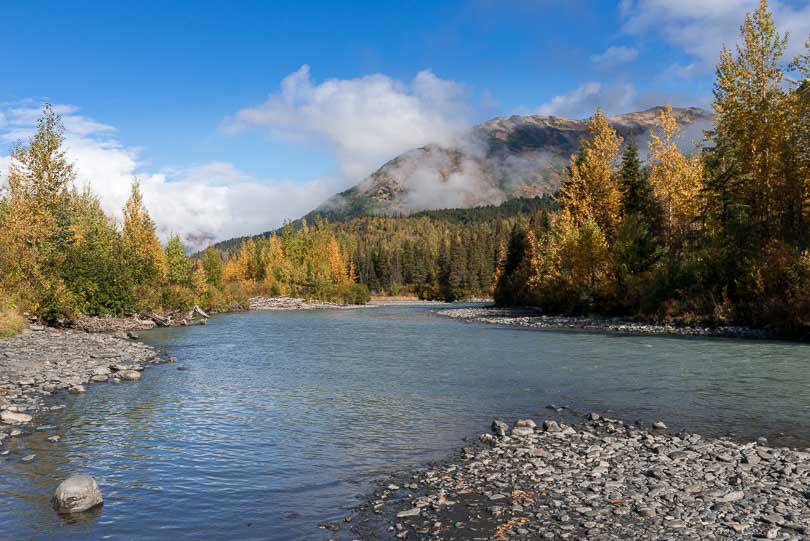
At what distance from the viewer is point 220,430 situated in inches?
546

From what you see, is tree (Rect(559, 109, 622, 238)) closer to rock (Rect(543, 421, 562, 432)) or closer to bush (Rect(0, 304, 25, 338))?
rock (Rect(543, 421, 562, 432))

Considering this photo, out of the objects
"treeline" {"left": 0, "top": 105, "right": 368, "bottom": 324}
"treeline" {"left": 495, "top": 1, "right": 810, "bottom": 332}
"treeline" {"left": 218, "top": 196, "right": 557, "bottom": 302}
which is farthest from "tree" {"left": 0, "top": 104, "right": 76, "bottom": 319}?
"treeline" {"left": 218, "top": 196, "right": 557, "bottom": 302}

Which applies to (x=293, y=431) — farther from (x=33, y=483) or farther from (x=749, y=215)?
(x=749, y=215)

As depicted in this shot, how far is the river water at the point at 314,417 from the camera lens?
884cm

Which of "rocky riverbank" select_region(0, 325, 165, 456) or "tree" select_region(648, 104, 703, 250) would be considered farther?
"tree" select_region(648, 104, 703, 250)

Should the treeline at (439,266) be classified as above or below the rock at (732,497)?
above

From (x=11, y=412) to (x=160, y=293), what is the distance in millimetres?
41688

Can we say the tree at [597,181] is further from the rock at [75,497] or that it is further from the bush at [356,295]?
the bush at [356,295]

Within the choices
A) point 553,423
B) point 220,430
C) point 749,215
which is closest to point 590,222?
point 749,215

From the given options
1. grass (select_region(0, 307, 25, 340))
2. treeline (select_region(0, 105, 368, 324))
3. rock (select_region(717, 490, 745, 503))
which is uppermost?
treeline (select_region(0, 105, 368, 324))

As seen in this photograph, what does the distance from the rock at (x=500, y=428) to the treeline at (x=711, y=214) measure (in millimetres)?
27323

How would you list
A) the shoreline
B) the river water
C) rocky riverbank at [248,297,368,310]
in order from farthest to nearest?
1. rocky riverbank at [248,297,368,310]
2. the shoreline
3. the river water

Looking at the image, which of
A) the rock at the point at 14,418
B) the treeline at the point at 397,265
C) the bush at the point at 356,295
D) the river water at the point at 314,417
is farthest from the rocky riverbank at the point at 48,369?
the bush at the point at 356,295

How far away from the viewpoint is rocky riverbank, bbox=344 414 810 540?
750cm
